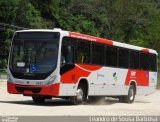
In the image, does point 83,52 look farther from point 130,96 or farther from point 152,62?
point 152,62

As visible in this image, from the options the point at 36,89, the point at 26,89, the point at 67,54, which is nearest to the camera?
the point at 36,89

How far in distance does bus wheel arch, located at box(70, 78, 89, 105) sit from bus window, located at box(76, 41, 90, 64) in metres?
0.82

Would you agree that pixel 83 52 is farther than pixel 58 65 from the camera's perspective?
Yes

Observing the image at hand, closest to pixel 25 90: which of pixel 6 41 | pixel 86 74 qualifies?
pixel 86 74

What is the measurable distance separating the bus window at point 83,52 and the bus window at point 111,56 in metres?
2.01

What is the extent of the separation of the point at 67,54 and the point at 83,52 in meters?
1.39

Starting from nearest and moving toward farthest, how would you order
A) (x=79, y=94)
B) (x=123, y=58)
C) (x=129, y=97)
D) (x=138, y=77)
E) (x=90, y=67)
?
(x=79, y=94)
(x=90, y=67)
(x=123, y=58)
(x=129, y=97)
(x=138, y=77)

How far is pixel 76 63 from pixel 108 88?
3908 millimetres

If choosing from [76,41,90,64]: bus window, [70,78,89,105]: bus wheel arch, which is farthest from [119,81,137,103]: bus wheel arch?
[76,41,90,64]: bus window

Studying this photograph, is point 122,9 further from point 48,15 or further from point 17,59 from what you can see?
point 17,59

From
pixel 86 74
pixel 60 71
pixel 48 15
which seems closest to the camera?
pixel 60 71

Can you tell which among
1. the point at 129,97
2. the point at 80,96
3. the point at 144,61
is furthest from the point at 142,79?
the point at 80,96

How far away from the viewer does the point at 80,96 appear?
2269cm

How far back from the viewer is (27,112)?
1736 cm
